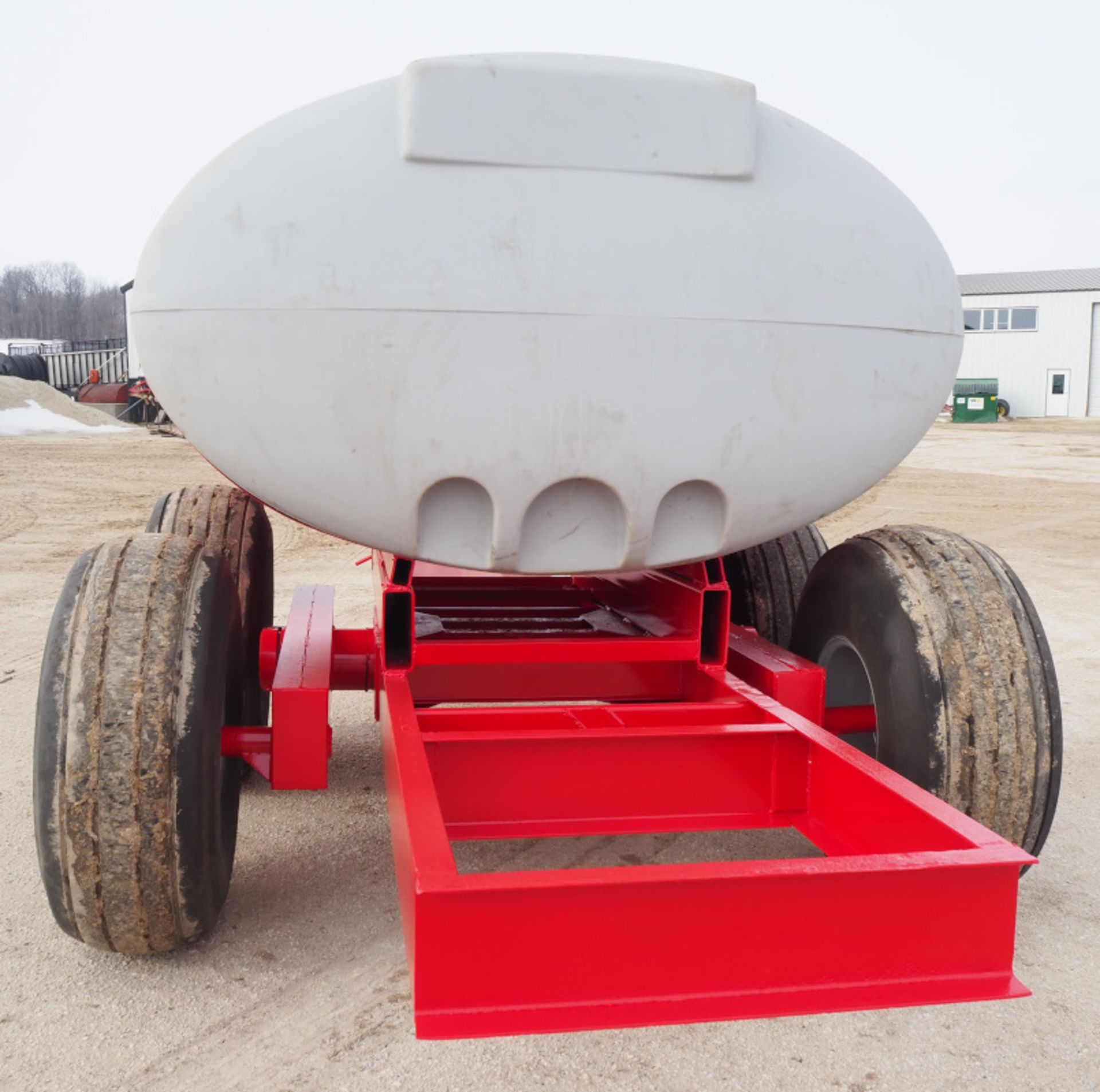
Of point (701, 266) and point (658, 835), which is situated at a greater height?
point (701, 266)

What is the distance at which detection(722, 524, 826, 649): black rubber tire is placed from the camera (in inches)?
156

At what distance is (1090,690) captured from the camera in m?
4.97

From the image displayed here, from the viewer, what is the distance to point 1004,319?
33969 millimetres

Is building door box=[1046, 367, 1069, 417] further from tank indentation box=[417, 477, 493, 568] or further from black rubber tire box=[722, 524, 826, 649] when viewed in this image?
tank indentation box=[417, 477, 493, 568]

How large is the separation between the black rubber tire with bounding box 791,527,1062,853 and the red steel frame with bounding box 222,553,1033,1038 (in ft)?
0.69

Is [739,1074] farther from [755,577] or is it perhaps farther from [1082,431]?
[1082,431]

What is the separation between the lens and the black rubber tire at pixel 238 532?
12.3 feet

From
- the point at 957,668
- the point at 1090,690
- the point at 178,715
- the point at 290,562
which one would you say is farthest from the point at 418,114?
the point at 290,562

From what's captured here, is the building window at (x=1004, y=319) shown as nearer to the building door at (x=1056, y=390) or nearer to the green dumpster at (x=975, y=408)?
the building door at (x=1056, y=390)

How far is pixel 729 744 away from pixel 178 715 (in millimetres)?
1185

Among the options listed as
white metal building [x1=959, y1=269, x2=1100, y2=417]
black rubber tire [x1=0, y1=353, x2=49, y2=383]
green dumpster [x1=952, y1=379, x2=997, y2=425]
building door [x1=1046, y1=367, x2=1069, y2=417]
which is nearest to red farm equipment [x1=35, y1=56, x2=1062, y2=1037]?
black rubber tire [x1=0, y1=353, x2=49, y2=383]

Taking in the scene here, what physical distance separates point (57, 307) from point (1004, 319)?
67073 mm

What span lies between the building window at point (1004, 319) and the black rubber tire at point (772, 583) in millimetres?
32148

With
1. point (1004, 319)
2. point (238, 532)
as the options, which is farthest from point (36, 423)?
point (1004, 319)
